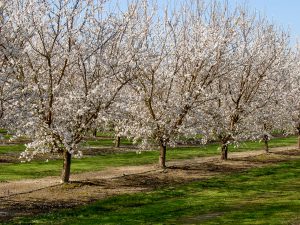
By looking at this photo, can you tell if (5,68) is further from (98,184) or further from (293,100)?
(293,100)

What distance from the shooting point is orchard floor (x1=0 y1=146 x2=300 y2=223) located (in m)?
23.0

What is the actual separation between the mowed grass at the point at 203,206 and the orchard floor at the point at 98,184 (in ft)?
4.78

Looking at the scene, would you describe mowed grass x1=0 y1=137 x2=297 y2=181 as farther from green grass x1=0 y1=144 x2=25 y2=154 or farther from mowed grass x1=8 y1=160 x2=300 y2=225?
mowed grass x1=8 y1=160 x2=300 y2=225

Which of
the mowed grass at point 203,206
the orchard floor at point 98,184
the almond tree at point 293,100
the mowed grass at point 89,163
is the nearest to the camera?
the mowed grass at point 203,206

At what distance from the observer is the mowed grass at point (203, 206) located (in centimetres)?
1919

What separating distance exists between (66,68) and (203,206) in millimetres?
12210

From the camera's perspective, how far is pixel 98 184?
28500 mm

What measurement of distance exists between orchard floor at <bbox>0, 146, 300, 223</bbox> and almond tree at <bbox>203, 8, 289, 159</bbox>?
3.21m

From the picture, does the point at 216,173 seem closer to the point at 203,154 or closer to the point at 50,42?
the point at 203,154

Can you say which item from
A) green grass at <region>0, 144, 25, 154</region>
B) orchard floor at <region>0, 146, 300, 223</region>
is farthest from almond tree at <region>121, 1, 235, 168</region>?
green grass at <region>0, 144, 25, 154</region>

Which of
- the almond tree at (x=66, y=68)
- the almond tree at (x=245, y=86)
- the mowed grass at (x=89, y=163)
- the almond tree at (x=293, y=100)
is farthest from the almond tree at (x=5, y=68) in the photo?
the almond tree at (x=293, y=100)

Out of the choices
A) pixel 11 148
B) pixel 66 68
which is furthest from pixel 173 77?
pixel 11 148

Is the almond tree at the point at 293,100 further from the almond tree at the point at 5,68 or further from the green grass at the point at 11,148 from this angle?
the almond tree at the point at 5,68

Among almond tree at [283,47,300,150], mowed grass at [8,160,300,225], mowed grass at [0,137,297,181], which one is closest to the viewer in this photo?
mowed grass at [8,160,300,225]
